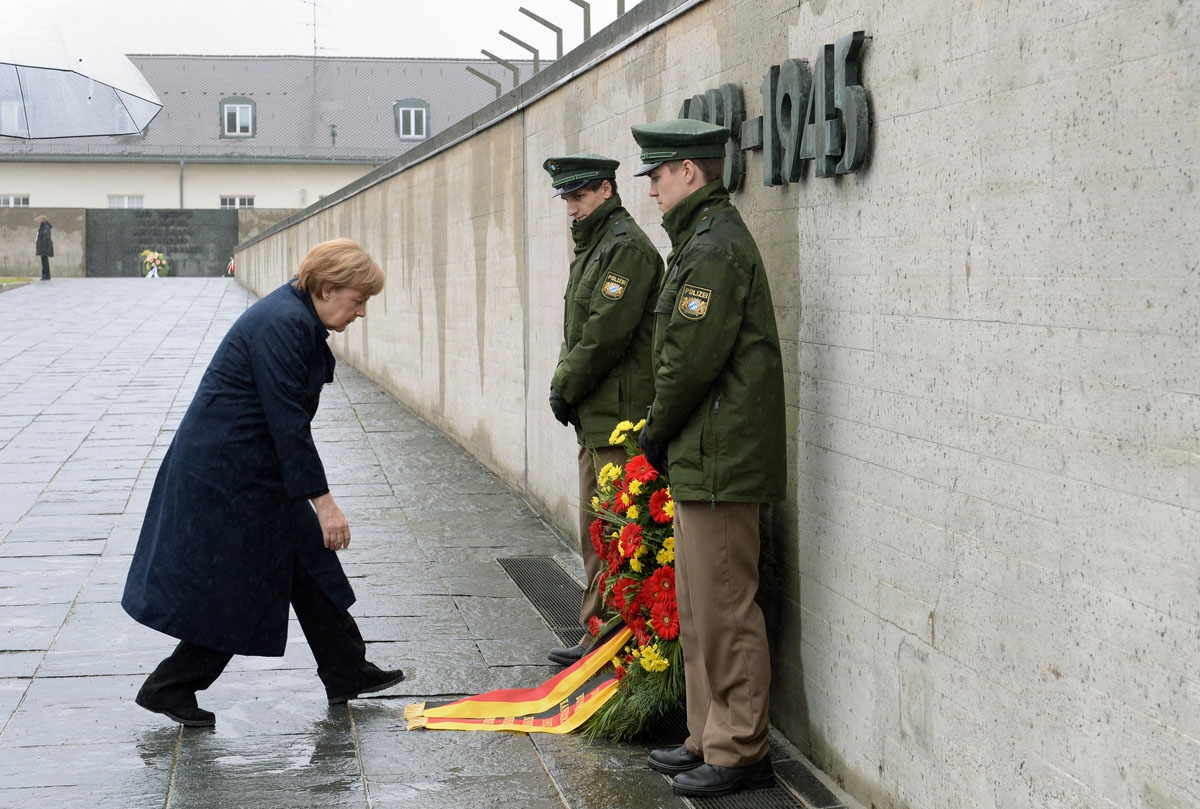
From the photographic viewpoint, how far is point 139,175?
182ft

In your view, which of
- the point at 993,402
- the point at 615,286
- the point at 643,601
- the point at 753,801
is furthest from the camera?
the point at 615,286

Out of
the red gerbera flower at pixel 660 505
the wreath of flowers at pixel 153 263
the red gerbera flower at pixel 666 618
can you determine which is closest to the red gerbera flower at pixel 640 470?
the red gerbera flower at pixel 660 505

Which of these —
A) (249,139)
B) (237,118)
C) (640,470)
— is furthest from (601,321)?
(237,118)

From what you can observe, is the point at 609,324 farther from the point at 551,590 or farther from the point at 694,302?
the point at 551,590

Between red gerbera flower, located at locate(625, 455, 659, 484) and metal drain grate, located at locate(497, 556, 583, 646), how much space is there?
1.38 m

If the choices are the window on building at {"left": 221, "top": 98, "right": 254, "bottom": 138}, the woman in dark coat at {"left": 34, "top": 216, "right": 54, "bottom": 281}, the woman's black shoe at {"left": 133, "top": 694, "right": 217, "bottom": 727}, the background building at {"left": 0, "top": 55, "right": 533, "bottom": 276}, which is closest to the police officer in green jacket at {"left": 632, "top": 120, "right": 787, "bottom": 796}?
the woman's black shoe at {"left": 133, "top": 694, "right": 217, "bottom": 727}

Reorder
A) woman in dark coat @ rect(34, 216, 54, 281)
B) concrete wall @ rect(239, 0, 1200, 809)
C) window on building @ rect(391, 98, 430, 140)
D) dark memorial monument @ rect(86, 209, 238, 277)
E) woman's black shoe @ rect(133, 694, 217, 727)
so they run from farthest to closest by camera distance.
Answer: window on building @ rect(391, 98, 430, 140) → dark memorial monument @ rect(86, 209, 238, 277) → woman in dark coat @ rect(34, 216, 54, 281) → woman's black shoe @ rect(133, 694, 217, 727) → concrete wall @ rect(239, 0, 1200, 809)

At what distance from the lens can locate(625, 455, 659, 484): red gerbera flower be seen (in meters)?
4.96

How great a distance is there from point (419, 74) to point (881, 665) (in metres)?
58.7

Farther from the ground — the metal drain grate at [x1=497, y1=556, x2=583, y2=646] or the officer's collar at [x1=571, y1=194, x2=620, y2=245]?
the officer's collar at [x1=571, y1=194, x2=620, y2=245]

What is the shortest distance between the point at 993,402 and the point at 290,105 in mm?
57758

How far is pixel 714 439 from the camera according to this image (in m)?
4.28

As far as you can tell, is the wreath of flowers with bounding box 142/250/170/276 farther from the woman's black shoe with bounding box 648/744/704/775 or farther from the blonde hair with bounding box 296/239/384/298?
the woman's black shoe with bounding box 648/744/704/775

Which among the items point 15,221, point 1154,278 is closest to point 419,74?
point 15,221
